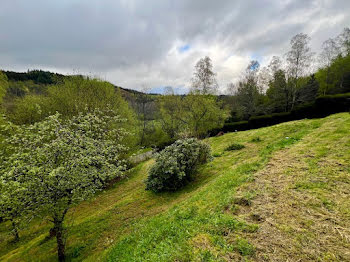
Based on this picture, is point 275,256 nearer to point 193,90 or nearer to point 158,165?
point 158,165

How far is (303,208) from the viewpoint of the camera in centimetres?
327

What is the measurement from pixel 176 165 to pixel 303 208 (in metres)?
5.14

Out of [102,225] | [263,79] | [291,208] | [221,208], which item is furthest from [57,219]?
[263,79]

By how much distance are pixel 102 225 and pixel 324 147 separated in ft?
31.0

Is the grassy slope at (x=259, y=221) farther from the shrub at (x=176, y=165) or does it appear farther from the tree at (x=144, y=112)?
the tree at (x=144, y=112)

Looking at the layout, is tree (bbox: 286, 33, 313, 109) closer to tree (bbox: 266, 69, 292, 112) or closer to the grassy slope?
tree (bbox: 266, 69, 292, 112)

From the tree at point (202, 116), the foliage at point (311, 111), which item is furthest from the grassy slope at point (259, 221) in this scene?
the tree at point (202, 116)

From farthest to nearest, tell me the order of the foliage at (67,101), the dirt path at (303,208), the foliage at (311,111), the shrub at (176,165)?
the foliage at (67,101) → the foliage at (311,111) → the shrub at (176,165) → the dirt path at (303,208)

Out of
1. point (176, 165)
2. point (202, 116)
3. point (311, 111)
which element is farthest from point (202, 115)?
point (176, 165)

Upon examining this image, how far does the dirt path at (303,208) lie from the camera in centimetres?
247

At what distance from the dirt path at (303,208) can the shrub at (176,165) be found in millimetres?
3745

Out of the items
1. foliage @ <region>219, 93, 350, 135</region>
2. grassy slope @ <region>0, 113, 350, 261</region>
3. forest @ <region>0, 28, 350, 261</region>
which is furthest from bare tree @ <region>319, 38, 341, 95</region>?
grassy slope @ <region>0, 113, 350, 261</region>

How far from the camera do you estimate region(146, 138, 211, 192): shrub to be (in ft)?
26.1

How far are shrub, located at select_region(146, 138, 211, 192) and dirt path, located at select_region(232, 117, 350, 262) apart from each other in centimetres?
374
